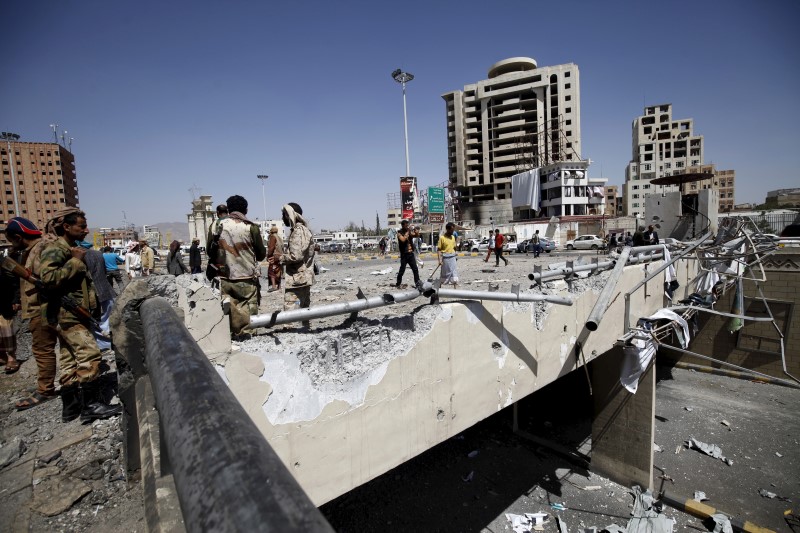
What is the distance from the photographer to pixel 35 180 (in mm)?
62625

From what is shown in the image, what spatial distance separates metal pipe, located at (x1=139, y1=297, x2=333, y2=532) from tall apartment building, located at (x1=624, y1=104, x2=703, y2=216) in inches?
3553

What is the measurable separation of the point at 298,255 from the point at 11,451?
2.74 metres

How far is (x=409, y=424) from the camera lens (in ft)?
10.5

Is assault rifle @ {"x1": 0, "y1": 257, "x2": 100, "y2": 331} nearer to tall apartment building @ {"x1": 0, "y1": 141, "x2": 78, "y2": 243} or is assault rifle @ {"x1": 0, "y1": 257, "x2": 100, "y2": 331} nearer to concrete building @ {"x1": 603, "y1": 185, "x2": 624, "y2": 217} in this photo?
tall apartment building @ {"x1": 0, "y1": 141, "x2": 78, "y2": 243}

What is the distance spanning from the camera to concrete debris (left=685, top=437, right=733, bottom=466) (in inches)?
370

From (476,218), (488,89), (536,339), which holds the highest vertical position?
(488,89)

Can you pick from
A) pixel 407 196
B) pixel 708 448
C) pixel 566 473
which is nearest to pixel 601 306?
pixel 566 473

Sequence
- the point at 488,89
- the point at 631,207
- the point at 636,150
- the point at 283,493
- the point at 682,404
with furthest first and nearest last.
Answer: the point at 636,150 < the point at 631,207 < the point at 488,89 < the point at 682,404 < the point at 283,493

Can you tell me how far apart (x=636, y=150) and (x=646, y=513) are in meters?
94.7

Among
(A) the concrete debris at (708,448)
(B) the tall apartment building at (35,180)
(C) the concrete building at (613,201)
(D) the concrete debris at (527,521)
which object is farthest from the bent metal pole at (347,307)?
(C) the concrete building at (613,201)

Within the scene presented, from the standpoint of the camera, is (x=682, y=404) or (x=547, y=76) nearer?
(x=682, y=404)

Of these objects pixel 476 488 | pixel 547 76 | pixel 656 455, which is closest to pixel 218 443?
pixel 476 488

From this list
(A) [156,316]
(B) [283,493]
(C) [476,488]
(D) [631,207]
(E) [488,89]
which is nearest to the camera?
(B) [283,493]

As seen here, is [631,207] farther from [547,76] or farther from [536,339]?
[536,339]
